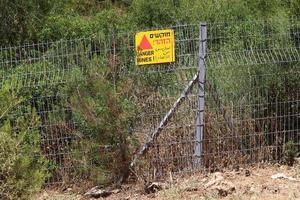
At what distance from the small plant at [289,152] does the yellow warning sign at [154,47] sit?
193 cm

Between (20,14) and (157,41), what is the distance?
171 inches

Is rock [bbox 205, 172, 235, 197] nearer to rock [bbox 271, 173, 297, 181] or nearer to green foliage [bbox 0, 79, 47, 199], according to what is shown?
rock [bbox 271, 173, 297, 181]

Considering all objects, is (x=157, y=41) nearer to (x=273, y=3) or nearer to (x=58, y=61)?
(x=58, y=61)

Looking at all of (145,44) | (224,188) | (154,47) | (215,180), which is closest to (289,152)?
(215,180)

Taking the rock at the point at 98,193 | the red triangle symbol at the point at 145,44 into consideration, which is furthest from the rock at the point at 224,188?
the red triangle symbol at the point at 145,44

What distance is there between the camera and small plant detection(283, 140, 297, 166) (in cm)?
750

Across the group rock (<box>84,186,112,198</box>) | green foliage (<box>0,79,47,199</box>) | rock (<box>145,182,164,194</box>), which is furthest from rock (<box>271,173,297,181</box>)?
green foliage (<box>0,79,47,199</box>)

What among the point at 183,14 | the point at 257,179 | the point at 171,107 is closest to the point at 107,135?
the point at 171,107

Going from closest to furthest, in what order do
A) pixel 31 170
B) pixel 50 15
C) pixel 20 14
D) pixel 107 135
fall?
pixel 31 170 < pixel 107 135 < pixel 20 14 < pixel 50 15

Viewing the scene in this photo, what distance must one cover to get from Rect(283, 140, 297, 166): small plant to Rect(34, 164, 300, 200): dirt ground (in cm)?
11

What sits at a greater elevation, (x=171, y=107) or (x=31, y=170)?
(x=171, y=107)

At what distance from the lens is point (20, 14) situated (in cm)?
1055

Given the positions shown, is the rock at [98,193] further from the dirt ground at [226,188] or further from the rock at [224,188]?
the rock at [224,188]

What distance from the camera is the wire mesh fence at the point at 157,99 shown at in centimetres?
694
